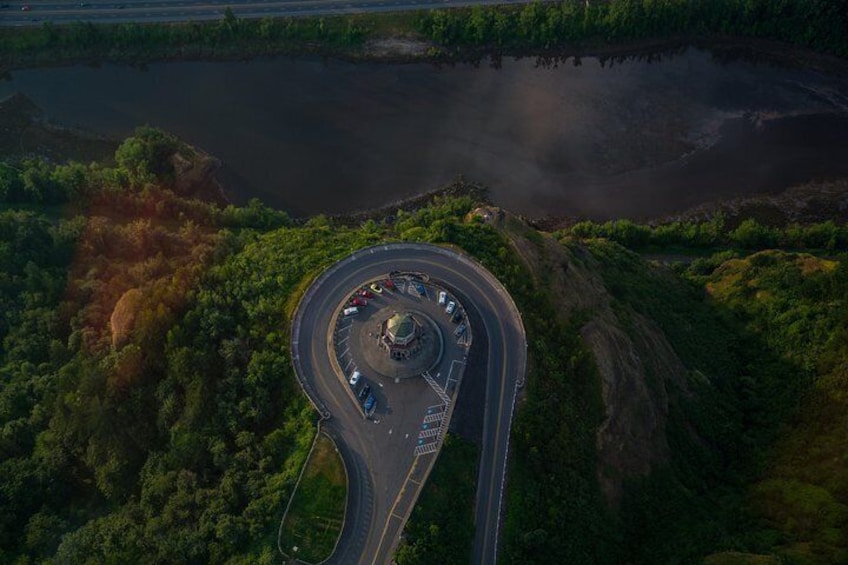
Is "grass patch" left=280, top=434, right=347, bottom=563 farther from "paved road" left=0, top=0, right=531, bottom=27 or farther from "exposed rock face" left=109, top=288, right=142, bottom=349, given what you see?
"paved road" left=0, top=0, right=531, bottom=27

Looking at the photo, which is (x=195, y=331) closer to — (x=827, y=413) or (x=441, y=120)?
(x=441, y=120)

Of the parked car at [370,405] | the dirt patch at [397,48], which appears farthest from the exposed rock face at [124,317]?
the dirt patch at [397,48]

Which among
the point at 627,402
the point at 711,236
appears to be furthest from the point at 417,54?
the point at 627,402

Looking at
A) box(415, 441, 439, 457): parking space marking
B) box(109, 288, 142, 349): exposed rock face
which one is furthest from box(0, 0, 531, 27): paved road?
box(415, 441, 439, 457): parking space marking

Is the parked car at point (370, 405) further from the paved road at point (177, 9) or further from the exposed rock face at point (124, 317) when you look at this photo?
the paved road at point (177, 9)

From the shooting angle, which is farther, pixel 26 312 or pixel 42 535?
pixel 26 312

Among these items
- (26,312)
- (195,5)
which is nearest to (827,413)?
(26,312)
